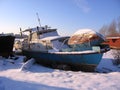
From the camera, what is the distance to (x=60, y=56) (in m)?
13.2

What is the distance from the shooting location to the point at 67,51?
1293 centimetres

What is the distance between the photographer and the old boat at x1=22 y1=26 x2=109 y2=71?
11891 mm

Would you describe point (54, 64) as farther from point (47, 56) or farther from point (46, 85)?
point (46, 85)

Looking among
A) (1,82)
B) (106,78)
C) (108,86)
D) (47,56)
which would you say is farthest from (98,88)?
(47,56)

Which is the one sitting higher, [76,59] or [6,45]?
[6,45]

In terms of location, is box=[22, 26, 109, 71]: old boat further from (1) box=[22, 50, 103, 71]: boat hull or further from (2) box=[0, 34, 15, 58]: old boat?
(2) box=[0, 34, 15, 58]: old boat

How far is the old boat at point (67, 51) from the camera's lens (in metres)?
11.9

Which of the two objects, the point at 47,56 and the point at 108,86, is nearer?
the point at 108,86

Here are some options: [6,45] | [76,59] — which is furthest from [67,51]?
[6,45]

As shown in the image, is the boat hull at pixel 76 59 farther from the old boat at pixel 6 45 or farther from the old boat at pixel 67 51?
the old boat at pixel 6 45

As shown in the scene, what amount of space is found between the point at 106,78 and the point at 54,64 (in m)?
5.42

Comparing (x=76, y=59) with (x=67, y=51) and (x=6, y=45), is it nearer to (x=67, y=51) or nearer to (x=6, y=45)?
(x=67, y=51)

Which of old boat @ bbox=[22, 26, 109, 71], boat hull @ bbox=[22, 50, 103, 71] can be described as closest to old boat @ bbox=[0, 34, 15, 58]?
old boat @ bbox=[22, 26, 109, 71]

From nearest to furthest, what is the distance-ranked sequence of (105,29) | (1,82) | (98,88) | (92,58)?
(98,88)
(1,82)
(92,58)
(105,29)
